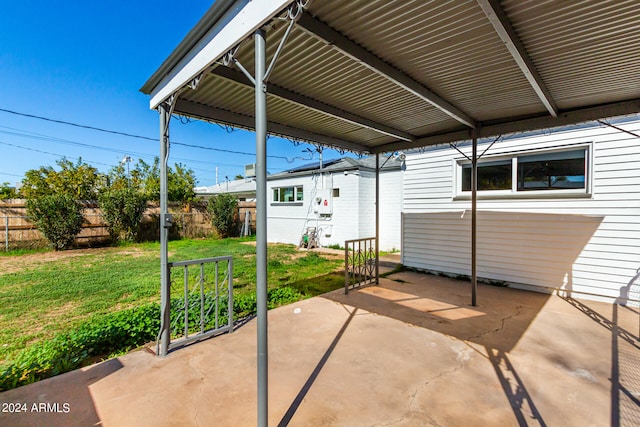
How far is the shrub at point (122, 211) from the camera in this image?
9.73 m

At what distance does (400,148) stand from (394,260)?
383 centimetres

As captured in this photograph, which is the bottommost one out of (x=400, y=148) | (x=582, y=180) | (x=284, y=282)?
(x=284, y=282)

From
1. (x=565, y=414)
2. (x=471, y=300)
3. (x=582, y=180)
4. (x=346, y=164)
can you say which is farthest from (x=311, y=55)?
(x=346, y=164)

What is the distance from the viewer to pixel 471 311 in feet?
12.5

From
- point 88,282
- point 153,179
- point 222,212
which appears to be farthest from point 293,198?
point 153,179

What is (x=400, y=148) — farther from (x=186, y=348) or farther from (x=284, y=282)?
(x=186, y=348)

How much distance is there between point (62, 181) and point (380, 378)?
1689 centimetres

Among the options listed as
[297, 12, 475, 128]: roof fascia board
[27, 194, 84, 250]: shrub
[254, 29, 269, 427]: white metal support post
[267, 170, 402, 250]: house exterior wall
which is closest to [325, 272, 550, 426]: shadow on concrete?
[254, 29, 269, 427]: white metal support post

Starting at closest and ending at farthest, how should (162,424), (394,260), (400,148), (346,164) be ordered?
1. (162,424)
2. (400,148)
3. (394,260)
4. (346,164)

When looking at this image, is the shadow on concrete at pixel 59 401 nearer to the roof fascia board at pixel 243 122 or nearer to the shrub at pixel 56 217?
the roof fascia board at pixel 243 122

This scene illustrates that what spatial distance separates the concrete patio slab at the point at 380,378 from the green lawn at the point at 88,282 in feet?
4.61

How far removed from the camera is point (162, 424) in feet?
5.73

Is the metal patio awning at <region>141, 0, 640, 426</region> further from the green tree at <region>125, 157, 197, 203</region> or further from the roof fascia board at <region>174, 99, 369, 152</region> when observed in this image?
the green tree at <region>125, 157, 197, 203</region>

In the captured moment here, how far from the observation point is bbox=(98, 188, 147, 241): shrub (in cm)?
973
